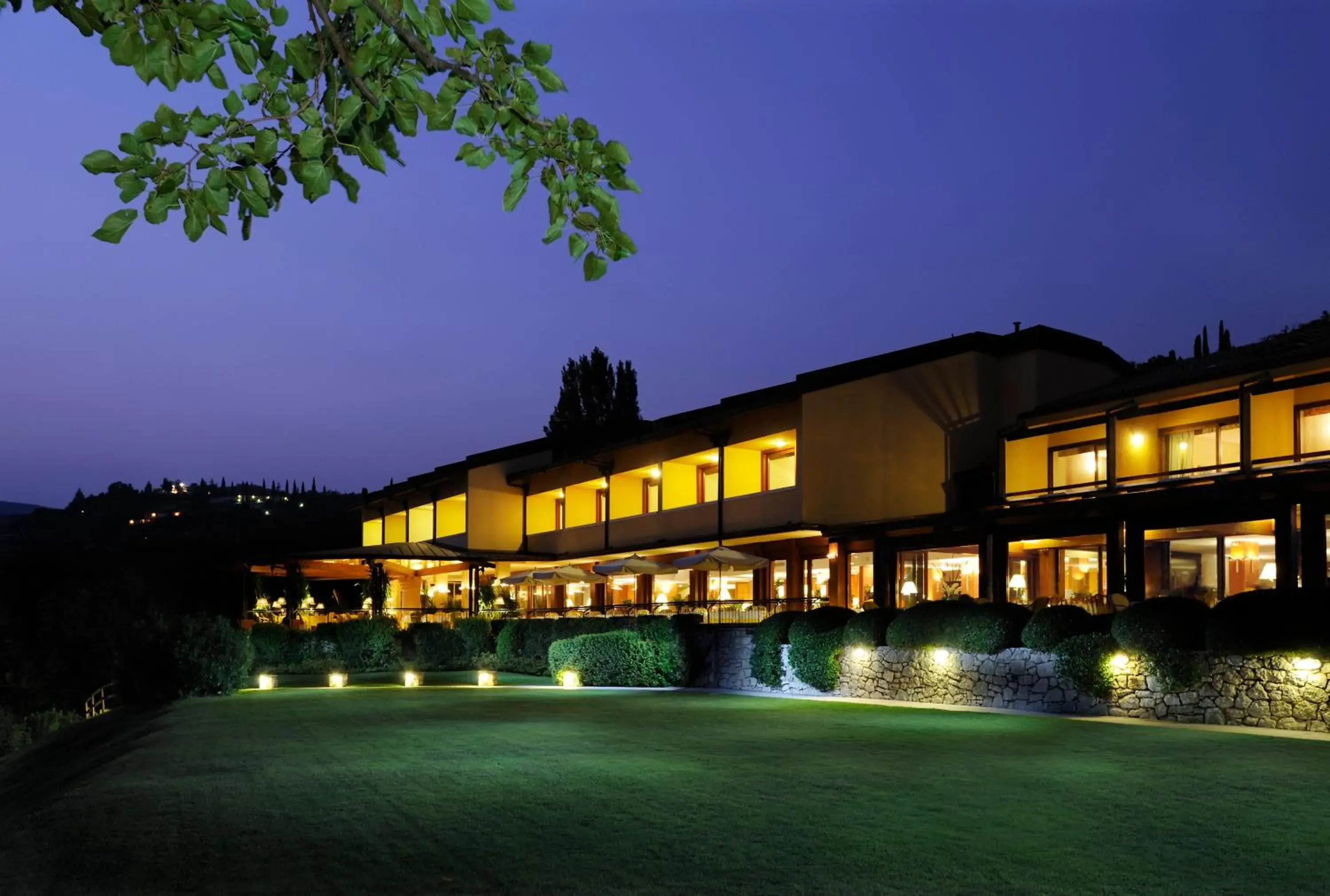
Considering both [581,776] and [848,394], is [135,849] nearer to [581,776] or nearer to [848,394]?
[581,776]

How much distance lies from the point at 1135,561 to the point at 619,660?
11.2m

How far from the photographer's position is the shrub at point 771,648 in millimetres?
24328

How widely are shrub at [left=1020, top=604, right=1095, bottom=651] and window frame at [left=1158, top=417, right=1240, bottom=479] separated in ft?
20.3

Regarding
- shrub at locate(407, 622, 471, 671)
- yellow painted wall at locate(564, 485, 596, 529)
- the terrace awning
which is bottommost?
shrub at locate(407, 622, 471, 671)

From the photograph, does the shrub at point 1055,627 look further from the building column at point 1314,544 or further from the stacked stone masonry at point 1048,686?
the building column at point 1314,544

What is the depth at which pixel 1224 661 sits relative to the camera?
16625mm

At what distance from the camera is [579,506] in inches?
1752

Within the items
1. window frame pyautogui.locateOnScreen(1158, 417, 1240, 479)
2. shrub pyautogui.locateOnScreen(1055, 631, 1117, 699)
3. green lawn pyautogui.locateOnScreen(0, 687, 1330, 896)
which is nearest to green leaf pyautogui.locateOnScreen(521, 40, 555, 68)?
green lawn pyautogui.locateOnScreen(0, 687, 1330, 896)

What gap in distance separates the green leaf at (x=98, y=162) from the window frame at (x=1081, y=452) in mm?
25273

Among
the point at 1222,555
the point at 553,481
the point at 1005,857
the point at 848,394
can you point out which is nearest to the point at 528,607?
the point at 553,481

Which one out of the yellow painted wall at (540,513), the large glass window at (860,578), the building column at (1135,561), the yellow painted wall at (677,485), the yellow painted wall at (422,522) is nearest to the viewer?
the building column at (1135,561)

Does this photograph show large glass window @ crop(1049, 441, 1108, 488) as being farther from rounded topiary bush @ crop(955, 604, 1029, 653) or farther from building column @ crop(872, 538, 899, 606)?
rounded topiary bush @ crop(955, 604, 1029, 653)

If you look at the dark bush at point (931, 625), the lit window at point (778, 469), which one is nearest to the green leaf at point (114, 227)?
the dark bush at point (931, 625)

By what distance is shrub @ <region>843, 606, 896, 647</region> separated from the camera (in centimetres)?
2241
